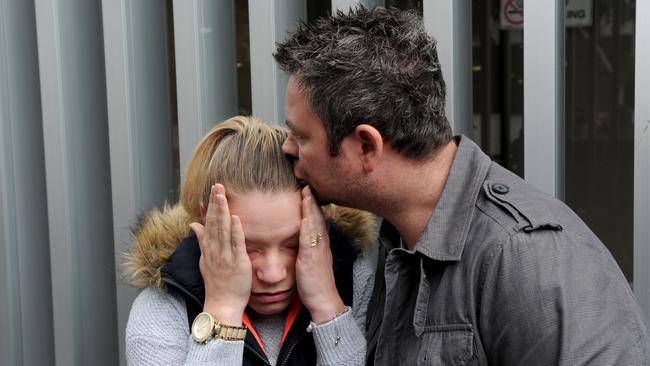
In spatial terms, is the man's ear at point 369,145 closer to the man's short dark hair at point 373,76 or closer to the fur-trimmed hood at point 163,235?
the man's short dark hair at point 373,76

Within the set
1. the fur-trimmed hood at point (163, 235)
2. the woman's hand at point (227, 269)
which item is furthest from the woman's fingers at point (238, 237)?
the fur-trimmed hood at point (163, 235)

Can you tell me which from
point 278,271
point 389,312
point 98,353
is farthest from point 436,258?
point 98,353

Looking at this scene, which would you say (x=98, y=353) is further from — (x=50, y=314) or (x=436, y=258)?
(x=436, y=258)

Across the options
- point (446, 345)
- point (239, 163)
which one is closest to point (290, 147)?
point (239, 163)

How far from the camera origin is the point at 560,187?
243 cm

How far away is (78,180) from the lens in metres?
3.14

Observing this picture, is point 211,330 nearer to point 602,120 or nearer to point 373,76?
point 373,76

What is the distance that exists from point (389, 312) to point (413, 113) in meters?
0.47

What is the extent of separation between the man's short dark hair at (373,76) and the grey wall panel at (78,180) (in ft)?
4.75

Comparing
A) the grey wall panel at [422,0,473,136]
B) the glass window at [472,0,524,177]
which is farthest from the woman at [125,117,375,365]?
the glass window at [472,0,524,177]

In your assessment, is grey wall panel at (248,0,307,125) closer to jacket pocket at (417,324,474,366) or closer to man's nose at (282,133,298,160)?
man's nose at (282,133,298,160)

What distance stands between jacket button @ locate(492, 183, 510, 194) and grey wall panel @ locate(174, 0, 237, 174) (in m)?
1.28

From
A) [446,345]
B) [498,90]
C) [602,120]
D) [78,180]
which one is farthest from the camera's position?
[602,120]

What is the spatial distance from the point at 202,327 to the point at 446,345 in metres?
0.60
